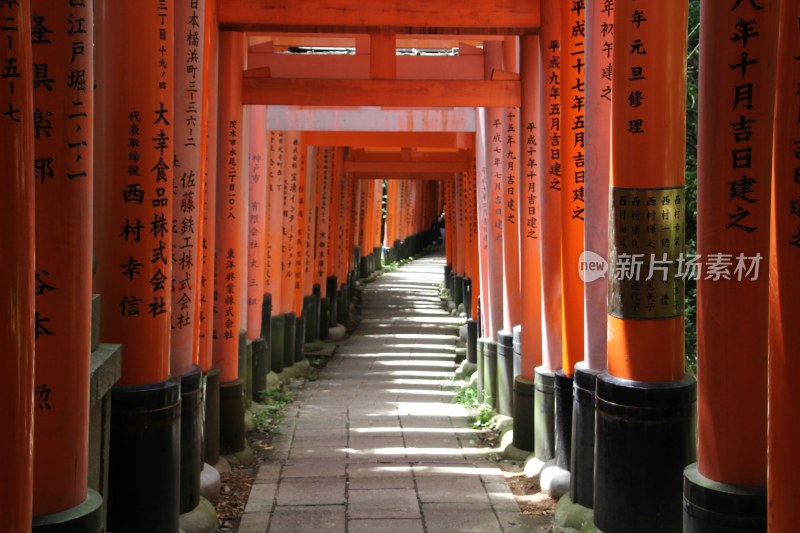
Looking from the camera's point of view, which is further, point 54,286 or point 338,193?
point 338,193

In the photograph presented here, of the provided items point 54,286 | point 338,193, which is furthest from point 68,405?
point 338,193

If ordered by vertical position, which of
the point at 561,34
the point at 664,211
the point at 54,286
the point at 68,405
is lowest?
the point at 68,405

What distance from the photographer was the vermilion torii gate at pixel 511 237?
2.81 metres

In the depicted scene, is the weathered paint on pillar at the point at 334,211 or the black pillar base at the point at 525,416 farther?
the weathered paint on pillar at the point at 334,211

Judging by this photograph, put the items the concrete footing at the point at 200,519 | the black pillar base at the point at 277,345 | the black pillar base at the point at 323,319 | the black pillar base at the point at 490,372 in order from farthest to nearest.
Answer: the black pillar base at the point at 323,319 < the black pillar base at the point at 277,345 < the black pillar base at the point at 490,372 < the concrete footing at the point at 200,519

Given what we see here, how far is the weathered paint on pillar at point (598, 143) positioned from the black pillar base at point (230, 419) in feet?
10.9

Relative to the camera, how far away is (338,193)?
18453mm

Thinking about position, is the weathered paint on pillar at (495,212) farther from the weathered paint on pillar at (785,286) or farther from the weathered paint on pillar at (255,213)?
the weathered paint on pillar at (785,286)

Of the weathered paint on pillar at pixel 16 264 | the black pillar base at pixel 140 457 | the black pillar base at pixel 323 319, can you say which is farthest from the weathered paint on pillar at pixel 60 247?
the black pillar base at pixel 323 319

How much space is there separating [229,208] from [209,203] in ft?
2.10

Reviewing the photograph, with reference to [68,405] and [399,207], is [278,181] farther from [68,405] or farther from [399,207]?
[399,207]

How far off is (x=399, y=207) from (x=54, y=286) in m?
30.8

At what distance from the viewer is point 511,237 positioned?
8.71 m

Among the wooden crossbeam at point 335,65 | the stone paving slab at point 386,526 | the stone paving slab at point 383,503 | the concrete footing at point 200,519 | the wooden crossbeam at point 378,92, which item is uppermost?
the wooden crossbeam at point 335,65
